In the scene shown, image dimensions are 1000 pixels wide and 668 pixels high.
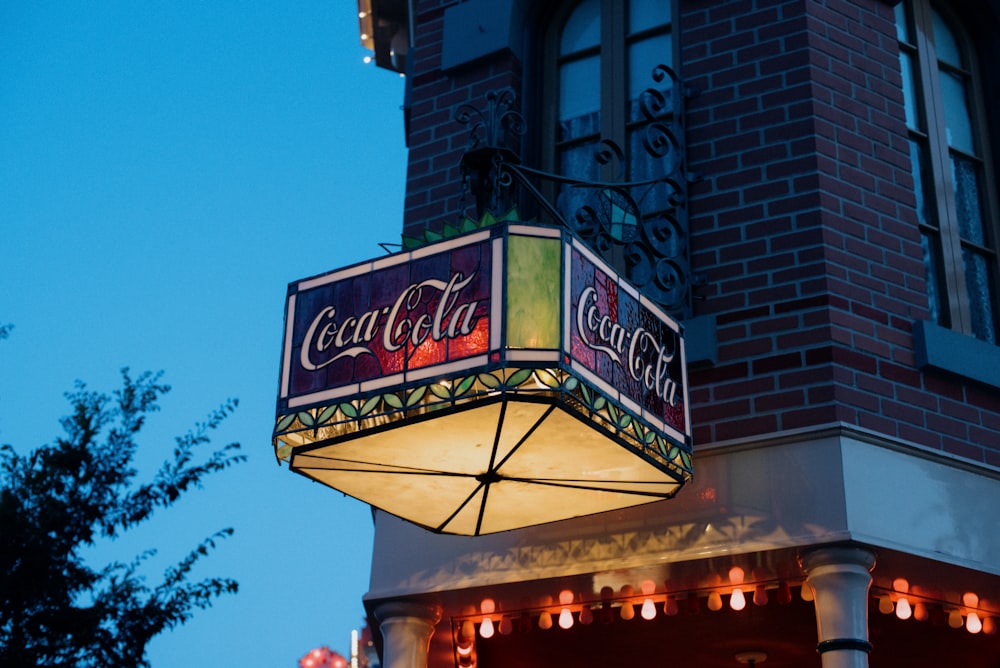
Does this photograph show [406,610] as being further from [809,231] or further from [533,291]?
[809,231]

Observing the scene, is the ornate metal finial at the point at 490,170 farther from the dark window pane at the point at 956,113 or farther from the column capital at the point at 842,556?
the dark window pane at the point at 956,113

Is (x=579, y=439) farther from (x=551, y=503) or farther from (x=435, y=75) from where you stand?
(x=435, y=75)

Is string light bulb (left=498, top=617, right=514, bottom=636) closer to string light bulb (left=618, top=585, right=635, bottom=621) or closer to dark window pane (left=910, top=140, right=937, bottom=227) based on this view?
string light bulb (left=618, top=585, right=635, bottom=621)

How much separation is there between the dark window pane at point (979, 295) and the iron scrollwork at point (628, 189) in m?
1.86

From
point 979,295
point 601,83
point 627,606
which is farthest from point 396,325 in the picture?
point 979,295

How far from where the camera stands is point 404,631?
24.7 feet

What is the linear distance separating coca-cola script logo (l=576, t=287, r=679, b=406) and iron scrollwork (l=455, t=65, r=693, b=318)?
0.99 m

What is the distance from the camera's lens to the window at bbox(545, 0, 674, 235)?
27.9 feet

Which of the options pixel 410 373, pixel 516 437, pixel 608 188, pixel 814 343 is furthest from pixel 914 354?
pixel 410 373

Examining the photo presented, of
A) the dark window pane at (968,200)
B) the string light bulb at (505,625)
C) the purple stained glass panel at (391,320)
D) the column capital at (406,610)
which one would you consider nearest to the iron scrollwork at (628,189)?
the purple stained glass panel at (391,320)

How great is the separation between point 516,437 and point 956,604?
278 cm

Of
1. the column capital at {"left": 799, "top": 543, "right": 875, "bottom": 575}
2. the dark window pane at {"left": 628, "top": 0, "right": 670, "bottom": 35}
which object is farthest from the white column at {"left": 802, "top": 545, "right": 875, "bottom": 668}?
the dark window pane at {"left": 628, "top": 0, "right": 670, "bottom": 35}

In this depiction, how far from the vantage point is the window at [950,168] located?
803cm

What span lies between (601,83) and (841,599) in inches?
150
